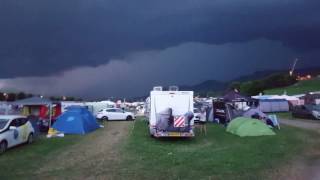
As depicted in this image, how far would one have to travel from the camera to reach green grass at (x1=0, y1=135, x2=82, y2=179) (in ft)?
54.0

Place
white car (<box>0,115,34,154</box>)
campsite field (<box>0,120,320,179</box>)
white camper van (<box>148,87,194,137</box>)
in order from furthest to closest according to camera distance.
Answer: white camper van (<box>148,87,194,137</box>) → white car (<box>0,115,34,154</box>) → campsite field (<box>0,120,320,179</box>)

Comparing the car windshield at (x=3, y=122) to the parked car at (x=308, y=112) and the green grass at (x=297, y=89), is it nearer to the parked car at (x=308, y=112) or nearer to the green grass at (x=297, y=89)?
the parked car at (x=308, y=112)

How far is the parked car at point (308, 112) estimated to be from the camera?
5481cm

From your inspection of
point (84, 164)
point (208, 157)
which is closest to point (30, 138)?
point (84, 164)

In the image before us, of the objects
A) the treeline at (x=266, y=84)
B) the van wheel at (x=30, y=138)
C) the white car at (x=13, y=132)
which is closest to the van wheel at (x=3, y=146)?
the white car at (x=13, y=132)

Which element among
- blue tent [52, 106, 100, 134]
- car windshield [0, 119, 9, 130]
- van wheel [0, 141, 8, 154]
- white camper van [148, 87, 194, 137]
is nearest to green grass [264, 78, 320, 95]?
blue tent [52, 106, 100, 134]

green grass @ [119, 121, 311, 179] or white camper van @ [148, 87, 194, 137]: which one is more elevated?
white camper van @ [148, 87, 194, 137]

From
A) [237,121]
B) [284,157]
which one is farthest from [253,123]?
[284,157]

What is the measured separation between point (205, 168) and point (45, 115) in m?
23.8

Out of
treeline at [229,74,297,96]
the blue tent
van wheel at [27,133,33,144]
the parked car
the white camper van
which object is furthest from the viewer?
treeline at [229,74,297,96]

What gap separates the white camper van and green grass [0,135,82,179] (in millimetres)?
5234

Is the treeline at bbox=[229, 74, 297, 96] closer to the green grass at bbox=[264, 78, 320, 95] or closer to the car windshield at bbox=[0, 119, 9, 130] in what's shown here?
the green grass at bbox=[264, 78, 320, 95]

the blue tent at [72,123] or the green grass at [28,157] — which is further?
the blue tent at [72,123]

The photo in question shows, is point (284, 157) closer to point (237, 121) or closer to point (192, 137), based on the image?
point (192, 137)
